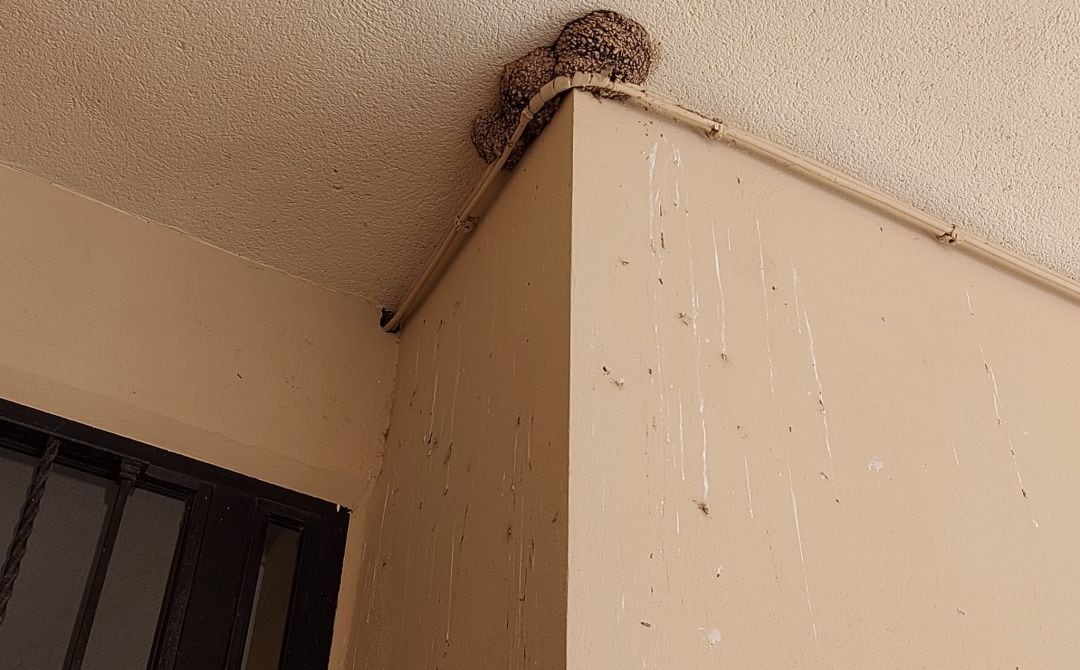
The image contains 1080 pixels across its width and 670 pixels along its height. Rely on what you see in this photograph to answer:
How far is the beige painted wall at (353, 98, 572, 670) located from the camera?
1121 mm

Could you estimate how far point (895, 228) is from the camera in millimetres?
1647

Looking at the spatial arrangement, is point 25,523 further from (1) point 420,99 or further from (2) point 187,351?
(1) point 420,99

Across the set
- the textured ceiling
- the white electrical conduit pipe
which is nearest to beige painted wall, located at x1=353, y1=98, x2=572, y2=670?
the white electrical conduit pipe

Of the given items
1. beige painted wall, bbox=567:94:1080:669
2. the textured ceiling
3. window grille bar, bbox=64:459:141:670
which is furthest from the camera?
the textured ceiling

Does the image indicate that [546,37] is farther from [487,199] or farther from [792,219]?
[792,219]

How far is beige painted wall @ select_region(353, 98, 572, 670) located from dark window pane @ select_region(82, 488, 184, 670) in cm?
29

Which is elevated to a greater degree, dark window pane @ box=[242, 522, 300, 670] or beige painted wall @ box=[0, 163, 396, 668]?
beige painted wall @ box=[0, 163, 396, 668]

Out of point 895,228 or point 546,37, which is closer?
point 546,37

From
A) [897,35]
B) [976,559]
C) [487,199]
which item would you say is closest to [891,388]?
[976,559]

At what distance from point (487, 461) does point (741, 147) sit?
60 cm

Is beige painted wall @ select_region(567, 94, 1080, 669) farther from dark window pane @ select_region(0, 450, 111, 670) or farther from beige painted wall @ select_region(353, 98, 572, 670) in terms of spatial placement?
dark window pane @ select_region(0, 450, 111, 670)

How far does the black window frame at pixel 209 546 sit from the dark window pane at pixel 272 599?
0.07ft

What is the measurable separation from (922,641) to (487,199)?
0.83 metres

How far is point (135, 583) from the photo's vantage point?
1.65m
